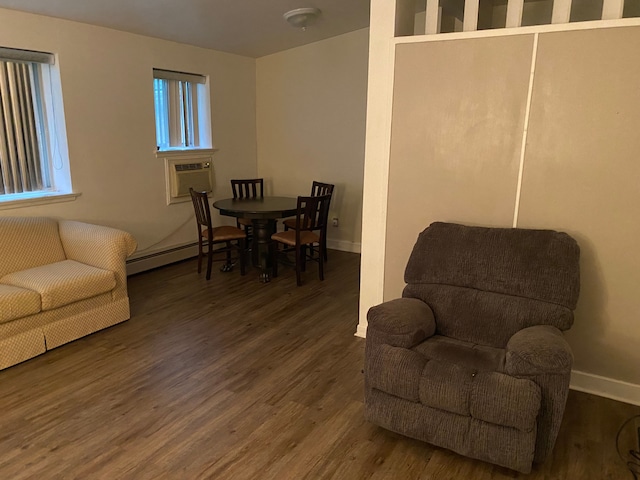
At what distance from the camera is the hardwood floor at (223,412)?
2.05m

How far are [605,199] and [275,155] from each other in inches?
161

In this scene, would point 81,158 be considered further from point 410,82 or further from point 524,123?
point 524,123

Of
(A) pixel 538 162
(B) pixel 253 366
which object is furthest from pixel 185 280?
(A) pixel 538 162

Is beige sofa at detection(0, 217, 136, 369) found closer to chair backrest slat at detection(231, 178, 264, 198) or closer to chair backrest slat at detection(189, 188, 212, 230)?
chair backrest slat at detection(189, 188, 212, 230)

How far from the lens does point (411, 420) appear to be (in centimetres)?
210

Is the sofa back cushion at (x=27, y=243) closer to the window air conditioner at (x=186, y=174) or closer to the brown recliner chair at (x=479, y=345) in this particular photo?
the window air conditioner at (x=186, y=174)

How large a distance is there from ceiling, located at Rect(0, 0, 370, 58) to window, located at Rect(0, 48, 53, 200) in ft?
1.31

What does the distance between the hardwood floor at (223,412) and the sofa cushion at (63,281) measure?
338mm

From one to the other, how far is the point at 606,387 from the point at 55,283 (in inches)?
132

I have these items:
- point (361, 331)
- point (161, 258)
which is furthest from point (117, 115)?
point (361, 331)

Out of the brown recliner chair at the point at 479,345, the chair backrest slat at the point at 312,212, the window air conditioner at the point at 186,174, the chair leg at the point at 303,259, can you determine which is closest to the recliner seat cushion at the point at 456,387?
the brown recliner chair at the point at 479,345

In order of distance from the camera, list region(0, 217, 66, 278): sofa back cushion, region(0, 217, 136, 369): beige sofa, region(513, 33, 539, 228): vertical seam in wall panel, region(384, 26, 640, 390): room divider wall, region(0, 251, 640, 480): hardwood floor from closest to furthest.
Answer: region(0, 251, 640, 480): hardwood floor
region(384, 26, 640, 390): room divider wall
region(513, 33, 539, 228): vertical seam in wall panel
region(0, 217, 136, 369): beige sofa
region(0, 217, 66, 278): sofa back cushion

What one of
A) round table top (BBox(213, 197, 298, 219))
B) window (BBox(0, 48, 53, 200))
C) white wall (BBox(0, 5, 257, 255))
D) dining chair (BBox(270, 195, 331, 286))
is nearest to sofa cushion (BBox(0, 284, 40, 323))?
white wall (BBox(0, 5, 257, 255))

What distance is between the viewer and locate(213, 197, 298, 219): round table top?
13.7 feet
